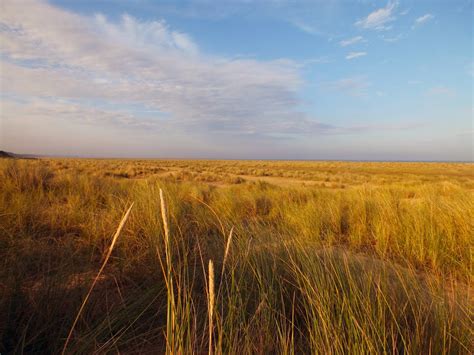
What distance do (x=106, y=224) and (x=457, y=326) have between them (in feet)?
11.0

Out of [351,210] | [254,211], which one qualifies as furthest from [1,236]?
[351,210]

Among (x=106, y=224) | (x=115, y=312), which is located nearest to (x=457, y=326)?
(x=115, y=312)

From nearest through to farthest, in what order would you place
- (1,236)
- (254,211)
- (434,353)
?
(434,353) → (1,236) → (254,211)

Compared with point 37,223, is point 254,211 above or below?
below

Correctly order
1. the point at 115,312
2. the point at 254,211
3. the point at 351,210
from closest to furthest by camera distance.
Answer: the point at 115,312 → the point at 351,210 → the point at 254,211

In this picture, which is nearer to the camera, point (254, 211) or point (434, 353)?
point (434, 353)

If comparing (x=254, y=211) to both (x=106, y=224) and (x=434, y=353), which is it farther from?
(x=434, y=353)

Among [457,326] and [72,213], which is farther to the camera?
[72,213]

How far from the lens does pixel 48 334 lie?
1496mm

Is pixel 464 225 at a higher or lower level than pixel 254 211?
higher

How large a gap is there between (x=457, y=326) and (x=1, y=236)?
11.7ft

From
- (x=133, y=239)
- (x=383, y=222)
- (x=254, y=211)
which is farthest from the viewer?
(x=254, y=211)

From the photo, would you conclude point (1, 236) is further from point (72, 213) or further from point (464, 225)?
point (464, 225)

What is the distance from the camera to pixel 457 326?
4.88 feet
